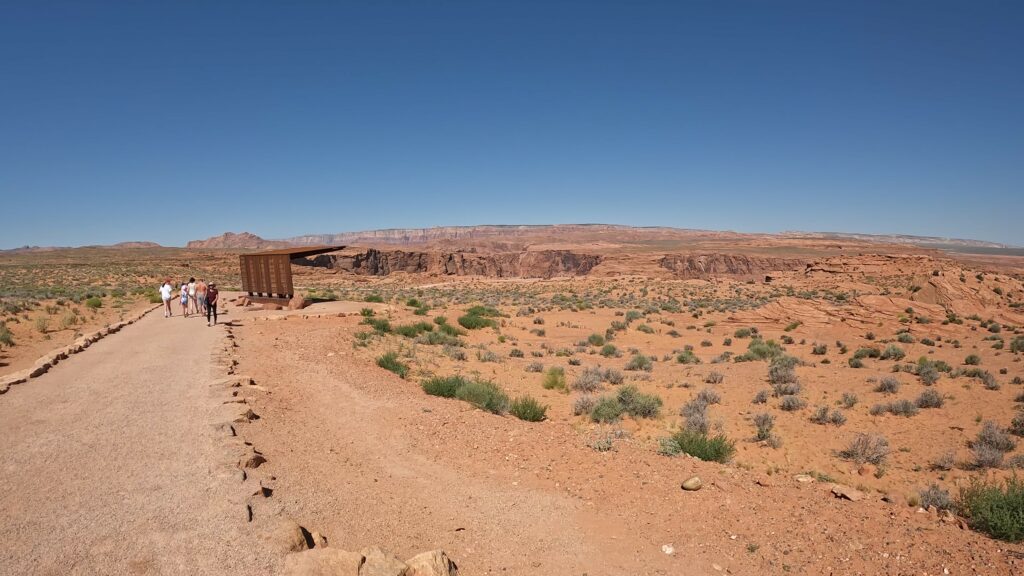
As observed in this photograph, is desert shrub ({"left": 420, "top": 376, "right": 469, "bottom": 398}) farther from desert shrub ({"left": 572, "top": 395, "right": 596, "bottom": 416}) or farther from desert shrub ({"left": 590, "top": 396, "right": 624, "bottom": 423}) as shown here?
desert shrub ({"left": 590, "top": 396, "right": 624, "bottom": 423})

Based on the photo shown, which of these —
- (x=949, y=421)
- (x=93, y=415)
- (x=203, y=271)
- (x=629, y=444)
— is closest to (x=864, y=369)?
(x=949, y=421)

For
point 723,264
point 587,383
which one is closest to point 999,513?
point 587,383

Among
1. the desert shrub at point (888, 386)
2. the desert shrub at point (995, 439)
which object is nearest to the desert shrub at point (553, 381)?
the desert shrub at point (995, 439)

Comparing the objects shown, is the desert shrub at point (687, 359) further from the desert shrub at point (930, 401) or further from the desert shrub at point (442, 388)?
the desert shrub at point (442, 388)

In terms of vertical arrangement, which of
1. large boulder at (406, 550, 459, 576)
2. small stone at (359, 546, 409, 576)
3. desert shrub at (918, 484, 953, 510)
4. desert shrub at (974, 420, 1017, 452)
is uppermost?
small stone at (359, 546, 409, 576)

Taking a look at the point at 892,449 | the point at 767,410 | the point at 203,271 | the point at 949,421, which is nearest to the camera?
the point at 892,449

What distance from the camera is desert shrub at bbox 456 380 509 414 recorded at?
936 centimetres

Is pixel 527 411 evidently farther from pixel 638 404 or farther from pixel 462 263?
pixel 462 263

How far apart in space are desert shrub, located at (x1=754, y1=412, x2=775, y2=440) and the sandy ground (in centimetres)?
315

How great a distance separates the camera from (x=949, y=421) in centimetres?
1026

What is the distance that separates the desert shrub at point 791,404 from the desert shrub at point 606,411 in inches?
157

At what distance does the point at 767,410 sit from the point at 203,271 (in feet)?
217

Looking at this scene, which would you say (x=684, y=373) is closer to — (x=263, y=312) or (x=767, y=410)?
(x=767, y=410)

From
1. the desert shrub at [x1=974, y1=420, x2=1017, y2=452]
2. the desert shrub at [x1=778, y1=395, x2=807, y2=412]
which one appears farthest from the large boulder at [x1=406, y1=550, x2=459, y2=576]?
the desert shrub at [x1=778, y1=395, x2=807, y2=412]
